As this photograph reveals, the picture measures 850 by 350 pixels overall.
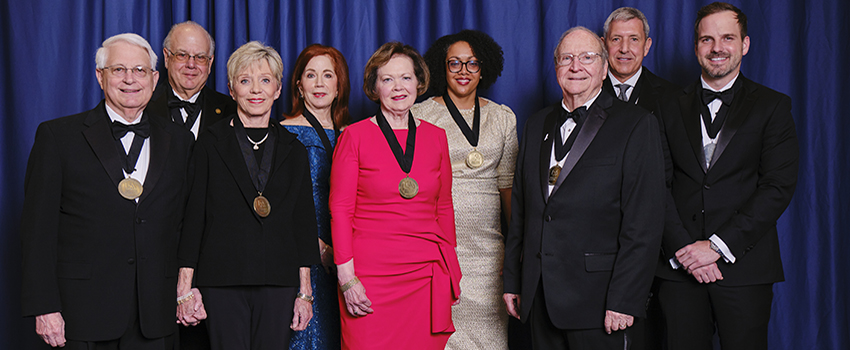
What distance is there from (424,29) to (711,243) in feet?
7.00

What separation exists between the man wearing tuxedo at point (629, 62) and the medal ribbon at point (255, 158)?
1.84 m

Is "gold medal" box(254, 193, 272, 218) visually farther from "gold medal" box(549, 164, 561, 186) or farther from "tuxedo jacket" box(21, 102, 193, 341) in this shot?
"gold medal" box(549, 164, 561, 186)

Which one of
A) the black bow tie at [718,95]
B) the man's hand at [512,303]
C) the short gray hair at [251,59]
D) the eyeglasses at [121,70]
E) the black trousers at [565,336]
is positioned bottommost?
the black trousers at [565,336]

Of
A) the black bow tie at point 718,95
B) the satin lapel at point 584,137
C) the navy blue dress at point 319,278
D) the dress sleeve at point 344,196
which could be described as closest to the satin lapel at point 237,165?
the dress sleeve at point 344,196

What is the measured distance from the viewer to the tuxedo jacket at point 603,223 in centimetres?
219

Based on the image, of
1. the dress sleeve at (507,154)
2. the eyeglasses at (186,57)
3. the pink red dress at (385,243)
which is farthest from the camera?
the eyeglasses at (186,57)

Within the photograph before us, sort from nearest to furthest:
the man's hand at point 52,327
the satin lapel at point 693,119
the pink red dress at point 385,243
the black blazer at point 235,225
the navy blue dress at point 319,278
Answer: the man's hand at point 52,327 < the black blazer at point 235,225 < the pink red dress at point 385,243 < the satin lapel at point 693,119 < the navy blue dress at point 319,278

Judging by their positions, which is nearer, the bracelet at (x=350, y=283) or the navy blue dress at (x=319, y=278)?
the bracelet at (x=350, y=283)

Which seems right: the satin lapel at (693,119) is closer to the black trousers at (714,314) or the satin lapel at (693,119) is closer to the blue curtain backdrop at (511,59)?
the black trousers at (714,314)

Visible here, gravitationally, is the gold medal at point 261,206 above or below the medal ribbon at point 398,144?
below

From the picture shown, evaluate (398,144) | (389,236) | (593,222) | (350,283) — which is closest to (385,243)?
(389,236)

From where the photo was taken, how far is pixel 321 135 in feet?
9.61

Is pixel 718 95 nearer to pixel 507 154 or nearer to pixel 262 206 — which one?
pixel 507 154

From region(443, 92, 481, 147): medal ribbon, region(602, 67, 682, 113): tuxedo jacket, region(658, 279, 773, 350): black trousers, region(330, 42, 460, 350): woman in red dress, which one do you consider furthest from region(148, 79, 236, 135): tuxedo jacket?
region(658, 279, 773, 350): black trousers
